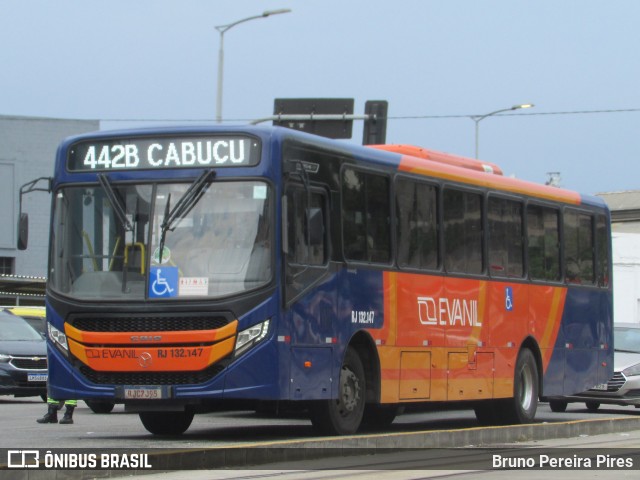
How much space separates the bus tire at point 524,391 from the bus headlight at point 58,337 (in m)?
7.24

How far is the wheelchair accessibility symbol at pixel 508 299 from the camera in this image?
1955 centimetres

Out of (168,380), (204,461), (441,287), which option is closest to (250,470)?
(204,461)

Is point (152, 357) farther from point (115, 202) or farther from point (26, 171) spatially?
point (26, 171)

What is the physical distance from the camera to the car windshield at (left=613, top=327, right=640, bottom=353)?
84.7 feet

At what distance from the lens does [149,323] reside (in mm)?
14422

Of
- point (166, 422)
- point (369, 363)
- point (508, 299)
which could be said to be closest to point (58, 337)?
point (166, 422)

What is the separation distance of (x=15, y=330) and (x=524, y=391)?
35.1ft

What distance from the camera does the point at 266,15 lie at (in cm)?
3391

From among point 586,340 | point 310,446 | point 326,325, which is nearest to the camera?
point 310,446

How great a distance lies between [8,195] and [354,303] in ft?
134

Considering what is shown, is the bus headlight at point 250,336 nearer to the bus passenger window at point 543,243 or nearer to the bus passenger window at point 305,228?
the bus passenger window at point 305,228

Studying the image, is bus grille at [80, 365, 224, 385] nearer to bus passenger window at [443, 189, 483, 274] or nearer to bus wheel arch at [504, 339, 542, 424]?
bus passenger window at [443, 189, 483, 274]

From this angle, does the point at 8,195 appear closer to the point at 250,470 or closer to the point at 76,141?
the point at 76,141

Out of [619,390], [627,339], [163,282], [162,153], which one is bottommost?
[619,390]
